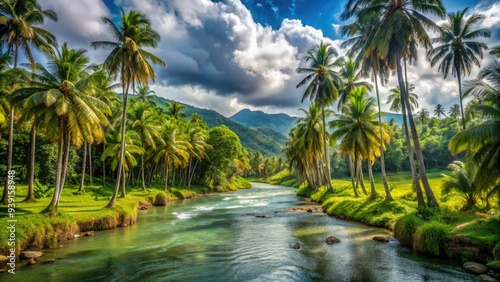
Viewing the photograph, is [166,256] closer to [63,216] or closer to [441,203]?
[63,216]

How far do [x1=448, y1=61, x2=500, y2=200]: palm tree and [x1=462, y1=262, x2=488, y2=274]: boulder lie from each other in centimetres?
387

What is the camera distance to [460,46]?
30.3m

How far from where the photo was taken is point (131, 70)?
27.0m

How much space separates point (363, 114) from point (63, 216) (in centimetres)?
2789

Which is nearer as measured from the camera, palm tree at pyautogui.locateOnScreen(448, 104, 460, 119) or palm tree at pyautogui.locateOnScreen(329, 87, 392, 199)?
palm tree at pyautogui.locateOnScreen(329, 87, 392, 199)

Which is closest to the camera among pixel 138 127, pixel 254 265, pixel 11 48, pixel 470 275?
pixel 470 275

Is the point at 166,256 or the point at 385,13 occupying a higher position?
the point at 385,13

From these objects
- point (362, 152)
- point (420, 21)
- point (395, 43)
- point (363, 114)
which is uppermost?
point (420, 21)

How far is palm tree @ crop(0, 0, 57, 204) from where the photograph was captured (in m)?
24.2

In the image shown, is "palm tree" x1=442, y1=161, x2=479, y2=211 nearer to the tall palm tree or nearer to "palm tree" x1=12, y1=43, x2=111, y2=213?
the tall palm tree

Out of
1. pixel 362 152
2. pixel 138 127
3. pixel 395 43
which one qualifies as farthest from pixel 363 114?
pixel 138 127

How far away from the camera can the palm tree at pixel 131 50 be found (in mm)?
26109

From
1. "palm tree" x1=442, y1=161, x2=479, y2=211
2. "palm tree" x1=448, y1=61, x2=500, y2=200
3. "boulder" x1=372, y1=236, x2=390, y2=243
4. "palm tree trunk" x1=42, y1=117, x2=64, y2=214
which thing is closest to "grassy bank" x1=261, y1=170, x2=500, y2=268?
"palm tree" x1=442, y1=161, x2=479, y2=211

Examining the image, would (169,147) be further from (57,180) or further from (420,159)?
(420,159)
